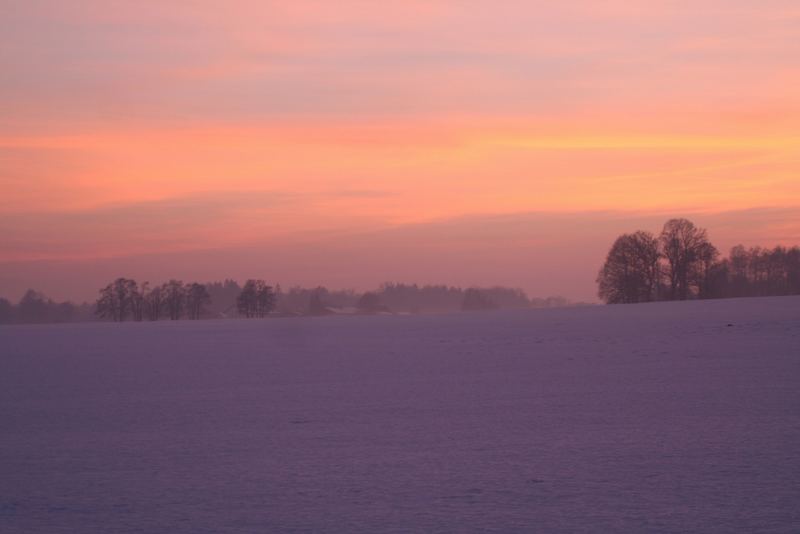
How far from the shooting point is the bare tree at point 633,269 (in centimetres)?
5575

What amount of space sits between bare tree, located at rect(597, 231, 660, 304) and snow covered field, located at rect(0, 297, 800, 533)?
4018 centimetres

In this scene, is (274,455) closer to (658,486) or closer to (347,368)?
(658,486)

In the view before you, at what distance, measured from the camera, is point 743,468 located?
6.39m

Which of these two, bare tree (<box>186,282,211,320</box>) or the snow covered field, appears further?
bare tree (<box>186,282,211,320</box>)

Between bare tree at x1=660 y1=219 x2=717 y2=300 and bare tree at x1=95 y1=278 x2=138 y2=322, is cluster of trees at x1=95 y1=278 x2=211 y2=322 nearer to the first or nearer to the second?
bare tree at x1=95 y1=278 x2=138 y2=322

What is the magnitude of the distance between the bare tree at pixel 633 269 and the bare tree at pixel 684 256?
0.97 m

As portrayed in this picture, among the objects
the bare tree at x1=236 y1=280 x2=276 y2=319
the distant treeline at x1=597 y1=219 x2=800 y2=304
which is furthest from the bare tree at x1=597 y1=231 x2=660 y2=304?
the bare tree at x1=236 y1=280 x2=276 y2=319

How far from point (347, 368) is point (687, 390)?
6.73 m

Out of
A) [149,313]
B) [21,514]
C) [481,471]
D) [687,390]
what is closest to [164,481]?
[21,514]

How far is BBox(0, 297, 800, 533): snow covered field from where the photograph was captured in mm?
5469

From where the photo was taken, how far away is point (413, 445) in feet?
25.3

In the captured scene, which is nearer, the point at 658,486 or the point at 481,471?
the point at 658,486

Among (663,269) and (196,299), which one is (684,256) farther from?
(196,299)

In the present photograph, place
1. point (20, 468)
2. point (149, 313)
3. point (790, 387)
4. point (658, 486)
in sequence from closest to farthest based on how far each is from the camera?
point (658, 486)
point (20, 468)
point (790, 387)
point (149, 313)
